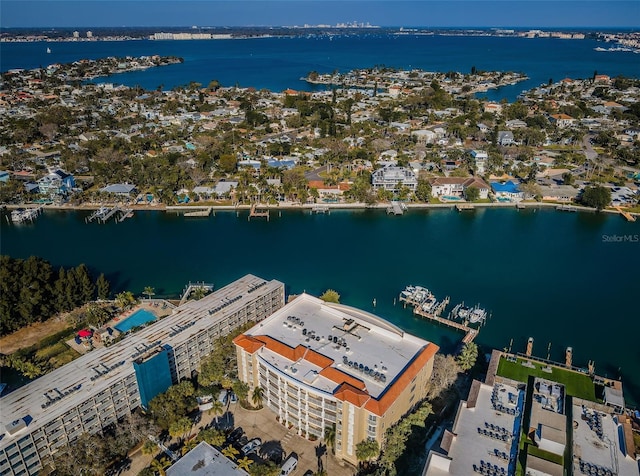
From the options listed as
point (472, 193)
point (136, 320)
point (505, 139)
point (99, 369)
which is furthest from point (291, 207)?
point (505, 139)

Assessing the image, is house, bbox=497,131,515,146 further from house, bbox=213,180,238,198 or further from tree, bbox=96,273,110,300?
tree, bbox=96,273,110,300

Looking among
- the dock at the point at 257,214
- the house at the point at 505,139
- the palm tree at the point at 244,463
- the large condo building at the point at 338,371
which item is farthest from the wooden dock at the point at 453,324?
the house at the point at 505,139

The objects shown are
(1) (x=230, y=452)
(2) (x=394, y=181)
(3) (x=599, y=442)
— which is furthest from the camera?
(2) (x=394, y=181)

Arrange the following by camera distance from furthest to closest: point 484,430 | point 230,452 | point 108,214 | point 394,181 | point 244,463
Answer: point 394,181 < point 108,214 < point 484,430 < point 230,452 < point 244,463

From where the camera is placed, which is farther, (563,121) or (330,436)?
(563,121)

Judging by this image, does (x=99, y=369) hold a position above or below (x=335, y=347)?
below

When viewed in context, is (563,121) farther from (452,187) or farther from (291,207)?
(291,207)

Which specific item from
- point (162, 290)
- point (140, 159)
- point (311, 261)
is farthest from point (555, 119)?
point (162, 290)

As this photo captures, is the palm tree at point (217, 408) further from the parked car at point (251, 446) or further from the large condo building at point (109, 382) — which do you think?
the large condo building at point (109, 382)
